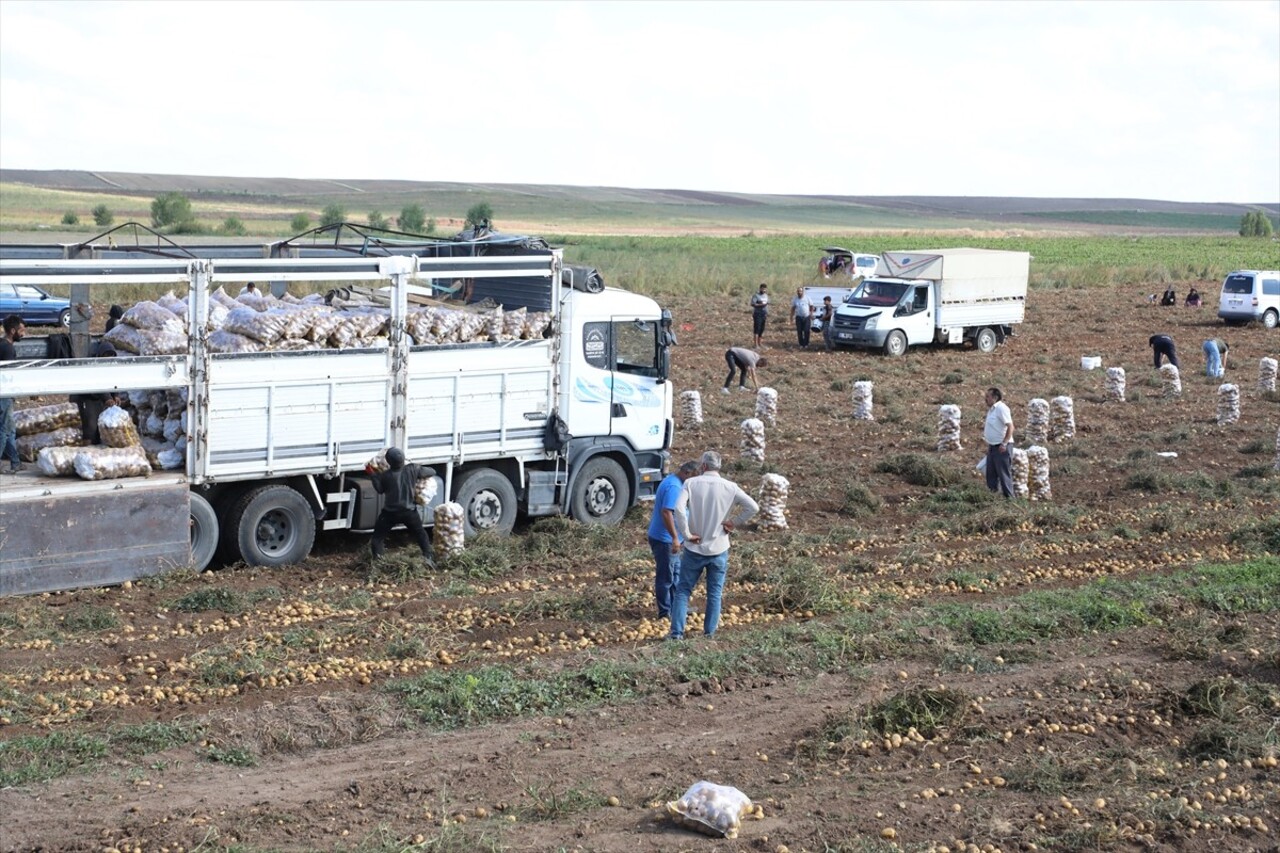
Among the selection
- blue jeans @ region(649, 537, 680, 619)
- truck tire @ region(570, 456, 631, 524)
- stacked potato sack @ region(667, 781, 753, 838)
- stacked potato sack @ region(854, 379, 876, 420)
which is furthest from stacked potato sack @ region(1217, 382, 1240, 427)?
stacked potato sack @ region(667, 781, 753, 838)

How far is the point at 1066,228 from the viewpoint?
18838 centimetres

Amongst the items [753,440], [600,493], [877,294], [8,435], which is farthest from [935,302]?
[8,435]

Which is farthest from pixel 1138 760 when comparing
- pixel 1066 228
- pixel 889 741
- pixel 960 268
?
pixel 1066 228

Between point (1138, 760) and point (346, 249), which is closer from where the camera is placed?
point (1138, 760)

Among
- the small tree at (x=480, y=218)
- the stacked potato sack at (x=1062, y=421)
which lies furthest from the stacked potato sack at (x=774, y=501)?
the stacked potato sack at (x=1062, y=421)

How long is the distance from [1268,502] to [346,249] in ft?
41.9

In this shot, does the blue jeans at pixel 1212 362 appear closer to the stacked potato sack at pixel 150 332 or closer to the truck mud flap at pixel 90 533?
the stacked potato sack at pixel 150 332

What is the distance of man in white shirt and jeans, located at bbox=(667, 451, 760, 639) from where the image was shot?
1231cm

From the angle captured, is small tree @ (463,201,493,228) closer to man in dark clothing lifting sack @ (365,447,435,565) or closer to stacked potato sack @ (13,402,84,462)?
man in dark clothing lifting sack @ (365,447,435,565)

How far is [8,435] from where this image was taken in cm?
1462

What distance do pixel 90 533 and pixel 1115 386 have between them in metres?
22.4

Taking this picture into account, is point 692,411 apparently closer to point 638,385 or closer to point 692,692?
point 638,385

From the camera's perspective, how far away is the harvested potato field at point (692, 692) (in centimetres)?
855

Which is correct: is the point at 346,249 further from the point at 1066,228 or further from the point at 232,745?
the point at 1066,228
